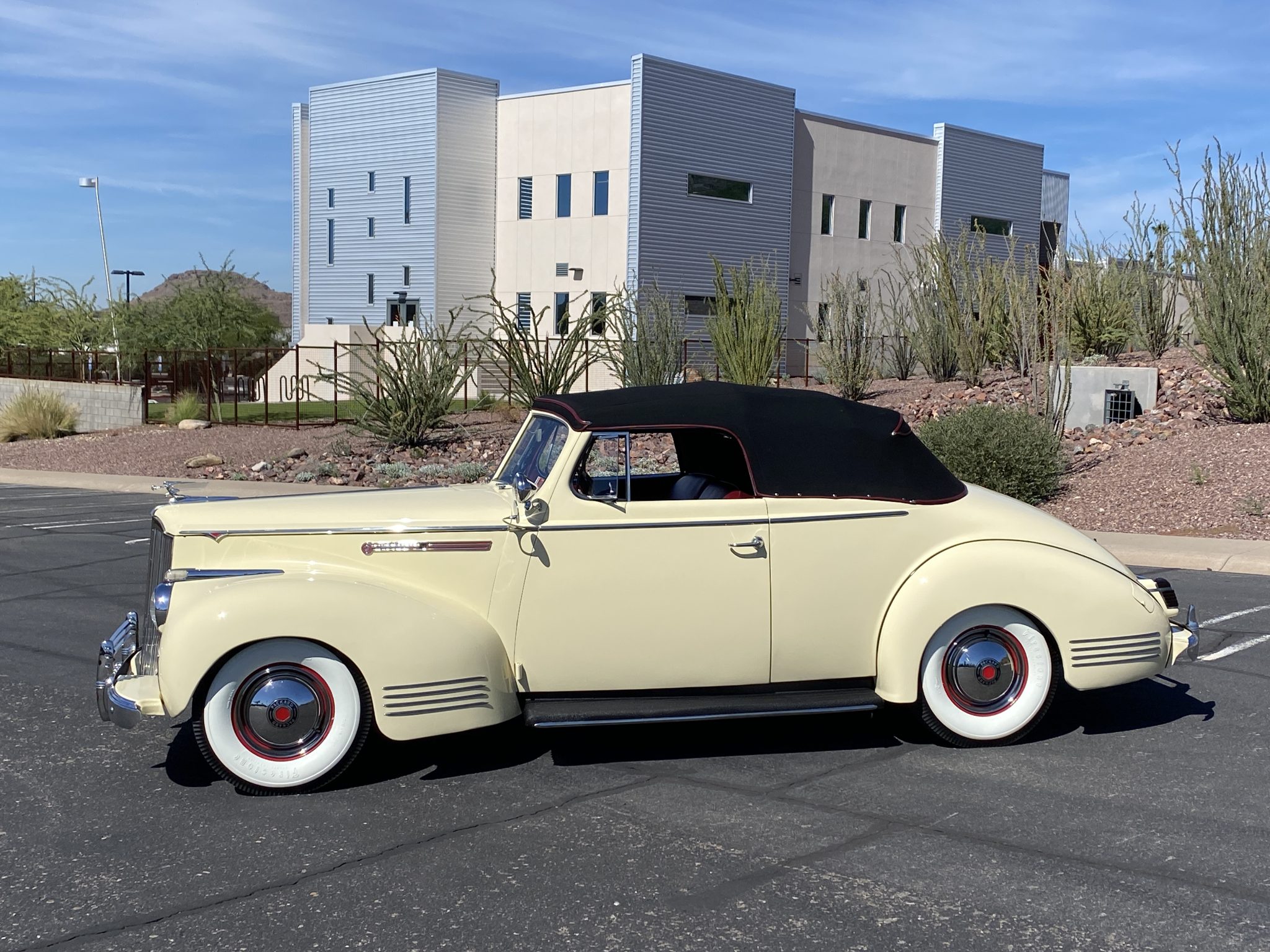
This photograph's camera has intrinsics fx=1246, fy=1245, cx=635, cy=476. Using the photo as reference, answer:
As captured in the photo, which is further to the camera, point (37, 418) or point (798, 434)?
point (37, 418)

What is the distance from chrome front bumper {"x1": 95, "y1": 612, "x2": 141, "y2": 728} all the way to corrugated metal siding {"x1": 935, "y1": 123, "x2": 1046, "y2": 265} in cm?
4274

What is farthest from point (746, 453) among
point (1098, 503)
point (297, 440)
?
point (297, 440)

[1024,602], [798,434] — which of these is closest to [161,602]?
[798,434]

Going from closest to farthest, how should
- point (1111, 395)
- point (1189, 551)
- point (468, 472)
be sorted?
1. point (1189, 551)
2. point (1111, 395)
3. point (468, 472)

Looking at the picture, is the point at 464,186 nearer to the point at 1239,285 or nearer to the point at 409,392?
the point at 409,392

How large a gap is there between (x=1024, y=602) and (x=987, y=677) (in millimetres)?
405

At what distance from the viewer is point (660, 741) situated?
6172 mm

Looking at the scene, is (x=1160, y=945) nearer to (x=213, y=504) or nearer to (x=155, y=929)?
(x=155, y=929)

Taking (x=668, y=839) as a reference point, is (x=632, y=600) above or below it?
above

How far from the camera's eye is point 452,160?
Result: 4119 centimetres

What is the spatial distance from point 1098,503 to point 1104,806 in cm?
1058

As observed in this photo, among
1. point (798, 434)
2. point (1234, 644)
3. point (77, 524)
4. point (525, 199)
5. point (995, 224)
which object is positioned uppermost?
point (995, 224)

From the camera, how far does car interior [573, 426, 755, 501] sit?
590 cm

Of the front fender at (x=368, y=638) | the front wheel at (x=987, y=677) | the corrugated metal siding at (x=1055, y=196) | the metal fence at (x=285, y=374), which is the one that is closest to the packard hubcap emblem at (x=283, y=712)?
the front fender at (x=368, y=638)
